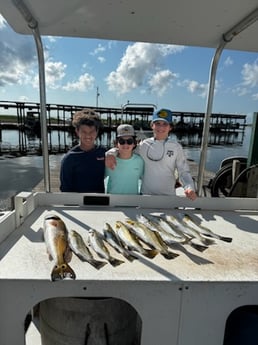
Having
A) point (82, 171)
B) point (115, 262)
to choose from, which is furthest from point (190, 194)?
point (115, 262)

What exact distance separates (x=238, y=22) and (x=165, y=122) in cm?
101

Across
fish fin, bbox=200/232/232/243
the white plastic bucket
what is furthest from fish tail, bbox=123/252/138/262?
fish fin, bbox=200/232/232/243

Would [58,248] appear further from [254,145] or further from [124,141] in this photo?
[254,145]

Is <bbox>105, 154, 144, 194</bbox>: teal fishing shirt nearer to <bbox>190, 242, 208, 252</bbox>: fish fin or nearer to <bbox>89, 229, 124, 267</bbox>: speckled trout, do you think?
<bbox>89, 229, 124, 267</bbox>: speckled trout

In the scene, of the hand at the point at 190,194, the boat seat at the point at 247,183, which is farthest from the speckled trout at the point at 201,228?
the boat seat at the point at 247,183

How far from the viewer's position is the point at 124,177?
2652 mm

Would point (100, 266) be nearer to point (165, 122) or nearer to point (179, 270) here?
point (179, 270)

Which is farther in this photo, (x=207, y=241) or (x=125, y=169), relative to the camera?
(x=125, y=169)

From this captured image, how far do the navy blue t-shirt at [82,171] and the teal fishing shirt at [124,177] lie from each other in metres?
0.10

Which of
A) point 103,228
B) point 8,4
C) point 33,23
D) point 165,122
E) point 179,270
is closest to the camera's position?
point 179,270

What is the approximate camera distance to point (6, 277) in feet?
4.27

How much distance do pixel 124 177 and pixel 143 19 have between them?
1.33 m

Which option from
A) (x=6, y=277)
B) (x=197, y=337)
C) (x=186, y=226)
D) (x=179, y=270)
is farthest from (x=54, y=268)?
(x=186, y=226)

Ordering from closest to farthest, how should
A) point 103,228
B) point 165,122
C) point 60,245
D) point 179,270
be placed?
1. point 179,270
2. point 60,245
3. point 103,228
4. point 165,122
